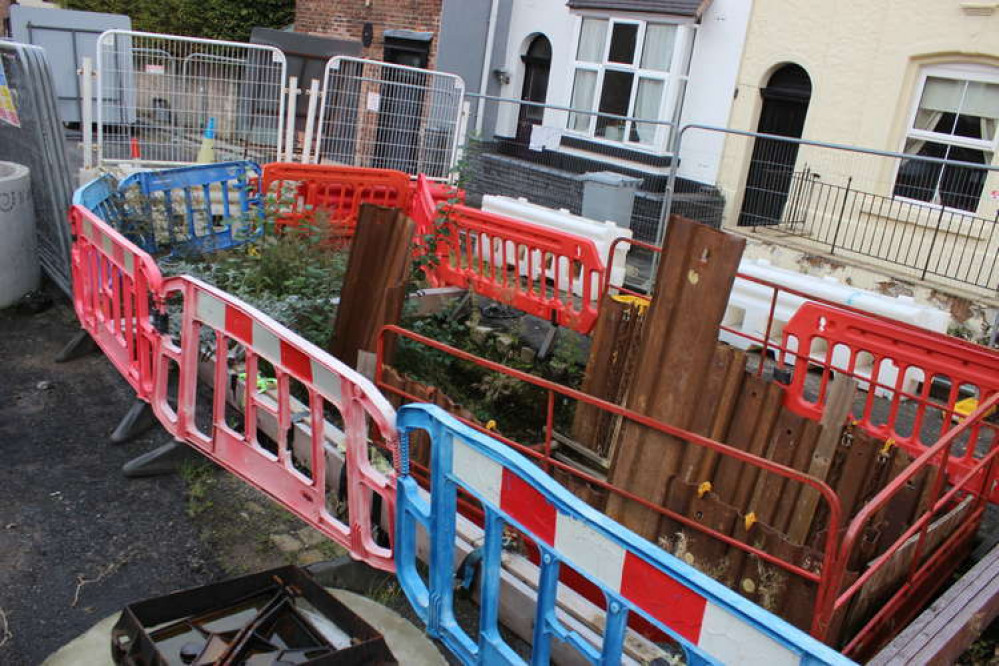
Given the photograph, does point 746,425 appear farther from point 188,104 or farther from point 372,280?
point 188,104

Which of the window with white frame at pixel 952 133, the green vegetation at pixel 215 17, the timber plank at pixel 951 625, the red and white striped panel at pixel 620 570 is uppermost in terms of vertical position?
the green vegetation at pixel 215 17

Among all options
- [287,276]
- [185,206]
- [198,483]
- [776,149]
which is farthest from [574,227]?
[198,483]

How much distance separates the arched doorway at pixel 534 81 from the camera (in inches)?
605

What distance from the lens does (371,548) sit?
3.43 metres

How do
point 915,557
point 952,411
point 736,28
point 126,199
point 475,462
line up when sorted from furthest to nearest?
point 736,28 < point 126,199 < point 952,411 < point 915,557 < point 475,462

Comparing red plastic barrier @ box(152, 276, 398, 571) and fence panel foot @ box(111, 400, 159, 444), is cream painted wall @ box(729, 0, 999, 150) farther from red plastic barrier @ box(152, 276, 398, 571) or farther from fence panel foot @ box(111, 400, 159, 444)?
fence panel foot @ box(111, 400, 159, 444)

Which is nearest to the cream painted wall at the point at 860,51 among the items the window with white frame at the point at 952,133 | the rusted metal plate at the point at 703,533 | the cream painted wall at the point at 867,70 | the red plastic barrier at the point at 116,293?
the cream painted wall at the point at 867,70

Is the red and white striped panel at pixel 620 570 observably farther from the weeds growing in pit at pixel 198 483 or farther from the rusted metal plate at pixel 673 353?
the weeds growing in pit at pixel 198 483

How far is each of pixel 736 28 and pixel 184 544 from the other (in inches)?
438

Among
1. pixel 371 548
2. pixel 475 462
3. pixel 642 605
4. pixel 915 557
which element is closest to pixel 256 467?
pixel 371 548

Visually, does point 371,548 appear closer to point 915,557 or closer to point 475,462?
point 475,462

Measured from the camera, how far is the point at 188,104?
9688mm

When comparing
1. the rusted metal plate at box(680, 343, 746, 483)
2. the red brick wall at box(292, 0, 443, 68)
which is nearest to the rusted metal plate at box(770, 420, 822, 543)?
the rusted metal plate at box(680, 343, 746, 483)

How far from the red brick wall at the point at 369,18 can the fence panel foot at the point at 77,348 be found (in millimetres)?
10842
